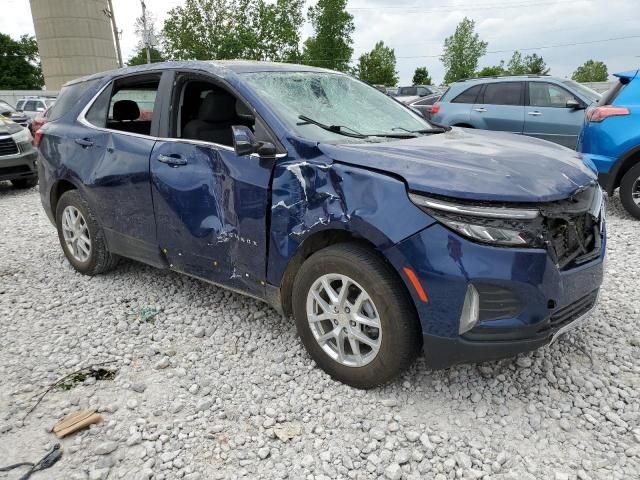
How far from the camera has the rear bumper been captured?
27.5 ft

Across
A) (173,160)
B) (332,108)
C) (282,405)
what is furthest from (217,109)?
(282,405)

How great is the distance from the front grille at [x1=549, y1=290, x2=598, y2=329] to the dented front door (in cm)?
157

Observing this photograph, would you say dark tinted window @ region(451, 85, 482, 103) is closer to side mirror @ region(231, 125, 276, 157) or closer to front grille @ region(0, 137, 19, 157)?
side mirror @ region(231, 125, 276, 157)

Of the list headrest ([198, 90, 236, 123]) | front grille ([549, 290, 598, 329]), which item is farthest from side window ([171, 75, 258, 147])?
front grille ([549, 290, 598, 329])

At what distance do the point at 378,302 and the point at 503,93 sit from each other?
7648 mm

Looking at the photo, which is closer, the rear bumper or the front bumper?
the front bumper

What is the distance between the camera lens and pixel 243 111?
3305mm

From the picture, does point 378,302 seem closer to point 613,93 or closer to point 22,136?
point 613,93

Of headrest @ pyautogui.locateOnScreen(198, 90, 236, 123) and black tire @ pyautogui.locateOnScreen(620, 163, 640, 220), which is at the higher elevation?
headrest @ pyautogui.locateOnScreen(198, 90, 236, 123)

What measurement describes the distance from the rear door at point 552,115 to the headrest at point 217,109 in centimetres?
653

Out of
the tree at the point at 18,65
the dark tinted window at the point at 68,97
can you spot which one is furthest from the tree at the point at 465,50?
the dark tinted window at the point at 68,97

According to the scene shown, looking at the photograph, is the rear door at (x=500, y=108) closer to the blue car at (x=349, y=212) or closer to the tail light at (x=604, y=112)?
the tail light at (x=604, y=112)

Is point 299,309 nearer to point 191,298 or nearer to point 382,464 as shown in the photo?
point 382,464

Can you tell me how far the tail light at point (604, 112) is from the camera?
5.67m
